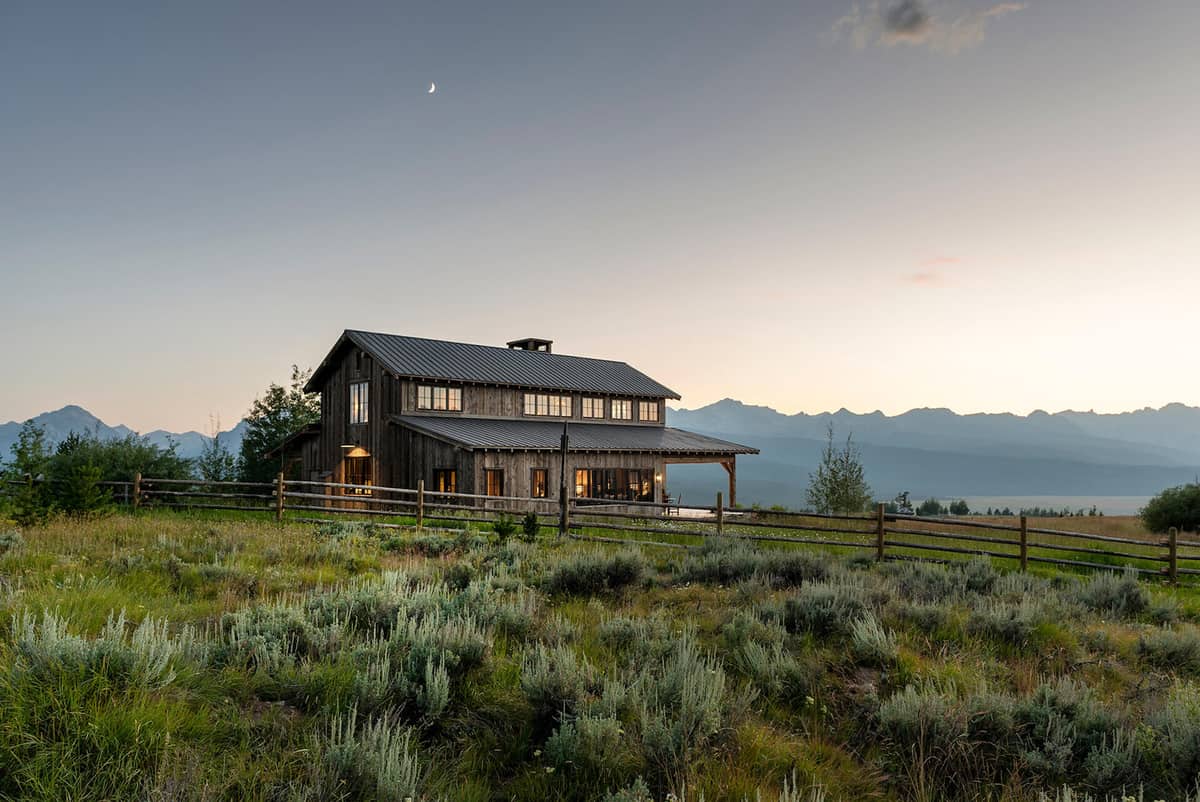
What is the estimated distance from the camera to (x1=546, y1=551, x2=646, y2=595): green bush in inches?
396

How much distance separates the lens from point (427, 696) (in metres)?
4.83

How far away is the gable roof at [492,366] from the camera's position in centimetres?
3023

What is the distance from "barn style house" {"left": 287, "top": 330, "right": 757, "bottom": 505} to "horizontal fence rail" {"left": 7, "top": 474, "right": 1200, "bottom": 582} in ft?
4.43

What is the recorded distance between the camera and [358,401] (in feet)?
101

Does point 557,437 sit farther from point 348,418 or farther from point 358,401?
point 348,418

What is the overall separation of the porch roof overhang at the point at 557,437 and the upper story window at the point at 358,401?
8.58 feet

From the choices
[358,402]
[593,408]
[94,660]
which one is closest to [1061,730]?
[94,660]

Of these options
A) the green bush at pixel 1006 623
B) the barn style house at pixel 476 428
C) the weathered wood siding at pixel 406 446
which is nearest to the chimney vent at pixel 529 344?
the barn style house at pixel 476 428

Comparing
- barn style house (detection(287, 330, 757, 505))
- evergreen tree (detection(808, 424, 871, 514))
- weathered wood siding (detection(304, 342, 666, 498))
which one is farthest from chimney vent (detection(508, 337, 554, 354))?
evergreen tree (detection(808, 424, 871, 514))

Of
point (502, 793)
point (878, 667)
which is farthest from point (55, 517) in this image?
point (878, 667)

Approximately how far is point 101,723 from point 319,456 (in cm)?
3125

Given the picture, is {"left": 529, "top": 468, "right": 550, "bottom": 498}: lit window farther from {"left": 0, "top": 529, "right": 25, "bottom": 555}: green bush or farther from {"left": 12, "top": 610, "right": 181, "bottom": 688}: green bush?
{"left": 12, "top": 610, "right": 181, "bottom": 688}: green bush

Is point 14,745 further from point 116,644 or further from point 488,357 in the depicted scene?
point 488,357

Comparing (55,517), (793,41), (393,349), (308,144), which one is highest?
(793,41)
